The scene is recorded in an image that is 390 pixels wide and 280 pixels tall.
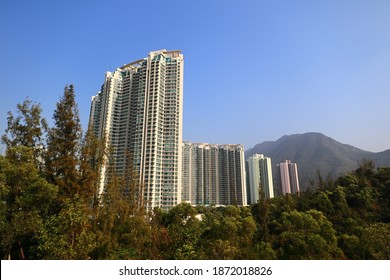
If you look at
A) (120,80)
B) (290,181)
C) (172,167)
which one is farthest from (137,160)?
(290,181)

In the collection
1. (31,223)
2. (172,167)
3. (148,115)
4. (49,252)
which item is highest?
(148,115)

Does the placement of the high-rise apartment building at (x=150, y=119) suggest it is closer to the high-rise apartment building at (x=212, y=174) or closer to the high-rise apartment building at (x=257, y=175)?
the high-rise apartment building at (x=212, y=174)

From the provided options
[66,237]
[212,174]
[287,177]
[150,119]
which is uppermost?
[150,119]

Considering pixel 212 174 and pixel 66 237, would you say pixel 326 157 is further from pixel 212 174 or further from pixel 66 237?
pixel 66 237

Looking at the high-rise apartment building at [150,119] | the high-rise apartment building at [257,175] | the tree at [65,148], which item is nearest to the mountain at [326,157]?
the high-rise apartment building at [257,175]

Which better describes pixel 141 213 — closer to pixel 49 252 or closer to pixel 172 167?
pixel 49 252

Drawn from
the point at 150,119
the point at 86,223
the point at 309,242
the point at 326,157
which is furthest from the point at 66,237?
the point at 326,157

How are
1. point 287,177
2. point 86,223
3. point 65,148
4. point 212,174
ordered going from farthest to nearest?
point 287,177 → point 212,174 → point 65,148 → point 86,223
